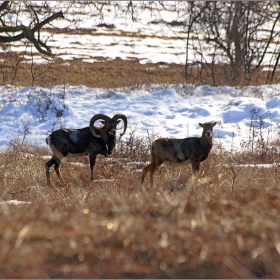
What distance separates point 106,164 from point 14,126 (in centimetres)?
460

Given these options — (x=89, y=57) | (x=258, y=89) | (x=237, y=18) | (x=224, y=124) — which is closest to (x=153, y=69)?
(x=89, y=57)

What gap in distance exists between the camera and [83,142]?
37.7 feet

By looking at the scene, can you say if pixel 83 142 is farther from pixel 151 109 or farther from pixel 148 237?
pixel 148 237

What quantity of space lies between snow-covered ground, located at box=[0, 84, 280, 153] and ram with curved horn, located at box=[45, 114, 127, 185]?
1.90 meters

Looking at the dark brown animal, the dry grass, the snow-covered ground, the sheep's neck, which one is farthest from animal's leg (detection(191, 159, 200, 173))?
the dry grass

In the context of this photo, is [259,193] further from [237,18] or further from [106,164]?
[237,18]

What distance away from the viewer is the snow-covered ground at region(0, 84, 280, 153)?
47.5 feet

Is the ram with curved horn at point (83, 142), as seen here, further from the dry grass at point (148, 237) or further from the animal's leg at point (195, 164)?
the dry grass at point (148, 237)

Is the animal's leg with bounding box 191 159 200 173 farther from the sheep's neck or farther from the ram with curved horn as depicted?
the ram with curved horn

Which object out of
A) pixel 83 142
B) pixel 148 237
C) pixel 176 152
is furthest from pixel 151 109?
pixel 148 237

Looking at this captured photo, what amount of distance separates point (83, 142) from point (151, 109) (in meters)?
5.55

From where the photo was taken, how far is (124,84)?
66.5 ft

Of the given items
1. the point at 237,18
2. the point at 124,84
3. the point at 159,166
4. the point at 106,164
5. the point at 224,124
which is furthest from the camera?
the point at 237,18

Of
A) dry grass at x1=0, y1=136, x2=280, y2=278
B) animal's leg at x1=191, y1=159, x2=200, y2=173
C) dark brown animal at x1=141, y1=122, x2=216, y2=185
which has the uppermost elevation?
dry grass at x1=0, y1=136, x2=280, y2=278
